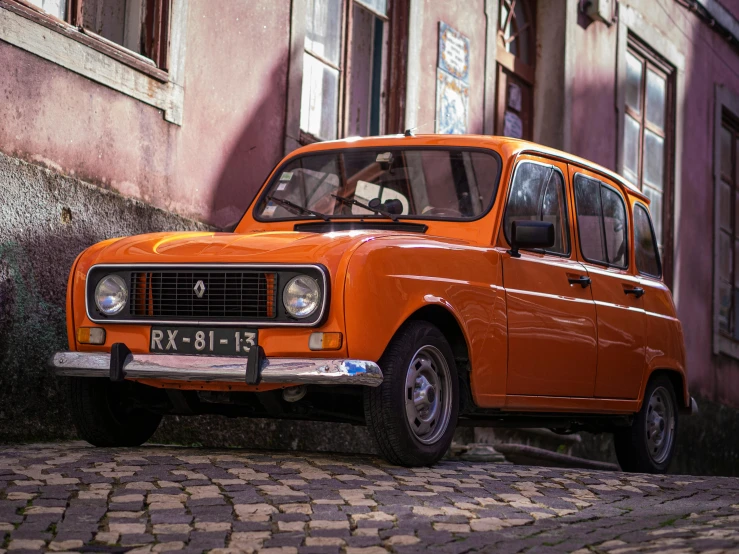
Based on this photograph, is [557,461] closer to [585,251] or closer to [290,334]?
[585,251]

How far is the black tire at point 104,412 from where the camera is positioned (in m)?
6.49

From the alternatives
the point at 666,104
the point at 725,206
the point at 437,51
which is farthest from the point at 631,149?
the point at 437,51

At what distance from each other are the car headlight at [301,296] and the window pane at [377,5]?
20.5 ft

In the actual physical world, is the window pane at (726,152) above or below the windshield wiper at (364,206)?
above

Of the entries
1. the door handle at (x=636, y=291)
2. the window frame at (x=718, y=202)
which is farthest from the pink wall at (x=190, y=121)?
the window frame at (x=718, y=202)

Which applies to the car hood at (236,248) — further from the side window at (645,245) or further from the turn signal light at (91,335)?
the side window at (645,245)

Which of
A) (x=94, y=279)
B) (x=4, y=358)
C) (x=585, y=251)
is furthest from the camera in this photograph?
(x=585, y=251)

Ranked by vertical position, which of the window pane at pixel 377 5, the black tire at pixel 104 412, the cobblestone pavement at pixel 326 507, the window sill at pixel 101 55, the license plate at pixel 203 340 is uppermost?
the window pane at pixel 377 5

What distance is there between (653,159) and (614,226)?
8.99 meters

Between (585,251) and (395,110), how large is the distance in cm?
437

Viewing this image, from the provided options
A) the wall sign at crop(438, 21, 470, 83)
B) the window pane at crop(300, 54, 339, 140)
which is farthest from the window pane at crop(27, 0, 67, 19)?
the wall sign at crop(438, 21, 470, 83)

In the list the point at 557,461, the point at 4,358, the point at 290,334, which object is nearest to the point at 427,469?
the point at 290,334

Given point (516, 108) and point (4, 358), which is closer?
point (4, 358)

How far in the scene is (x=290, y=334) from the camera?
19.0 ft
